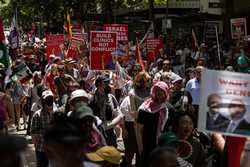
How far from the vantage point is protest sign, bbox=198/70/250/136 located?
17.1 ft

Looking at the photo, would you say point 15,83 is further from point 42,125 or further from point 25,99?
point 42,125

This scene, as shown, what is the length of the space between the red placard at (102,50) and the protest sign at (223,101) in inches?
333

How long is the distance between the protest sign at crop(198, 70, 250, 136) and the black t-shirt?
2676 millimetres

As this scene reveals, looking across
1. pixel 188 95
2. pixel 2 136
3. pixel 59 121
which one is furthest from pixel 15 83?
pixel 2 136

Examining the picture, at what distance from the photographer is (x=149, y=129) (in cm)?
793

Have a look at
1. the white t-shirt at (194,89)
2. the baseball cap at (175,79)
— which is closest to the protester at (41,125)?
the baseball cap at (175,79)

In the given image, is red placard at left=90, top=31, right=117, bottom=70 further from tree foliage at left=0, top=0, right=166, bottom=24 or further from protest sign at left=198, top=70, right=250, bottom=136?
tree foliage at left=0, top=0, right=166, bottom=24

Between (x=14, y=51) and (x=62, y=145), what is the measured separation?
12261 millimetres

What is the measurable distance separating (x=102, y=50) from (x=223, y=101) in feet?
29.6

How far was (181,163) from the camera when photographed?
5.42 m

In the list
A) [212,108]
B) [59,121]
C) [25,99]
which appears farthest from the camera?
[25,99]

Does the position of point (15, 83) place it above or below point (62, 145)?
below

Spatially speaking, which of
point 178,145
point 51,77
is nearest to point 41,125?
point 178,145

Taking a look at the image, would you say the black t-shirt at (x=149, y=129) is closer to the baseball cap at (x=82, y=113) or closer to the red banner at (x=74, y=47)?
the baseball cap at (x=82, y=113)
